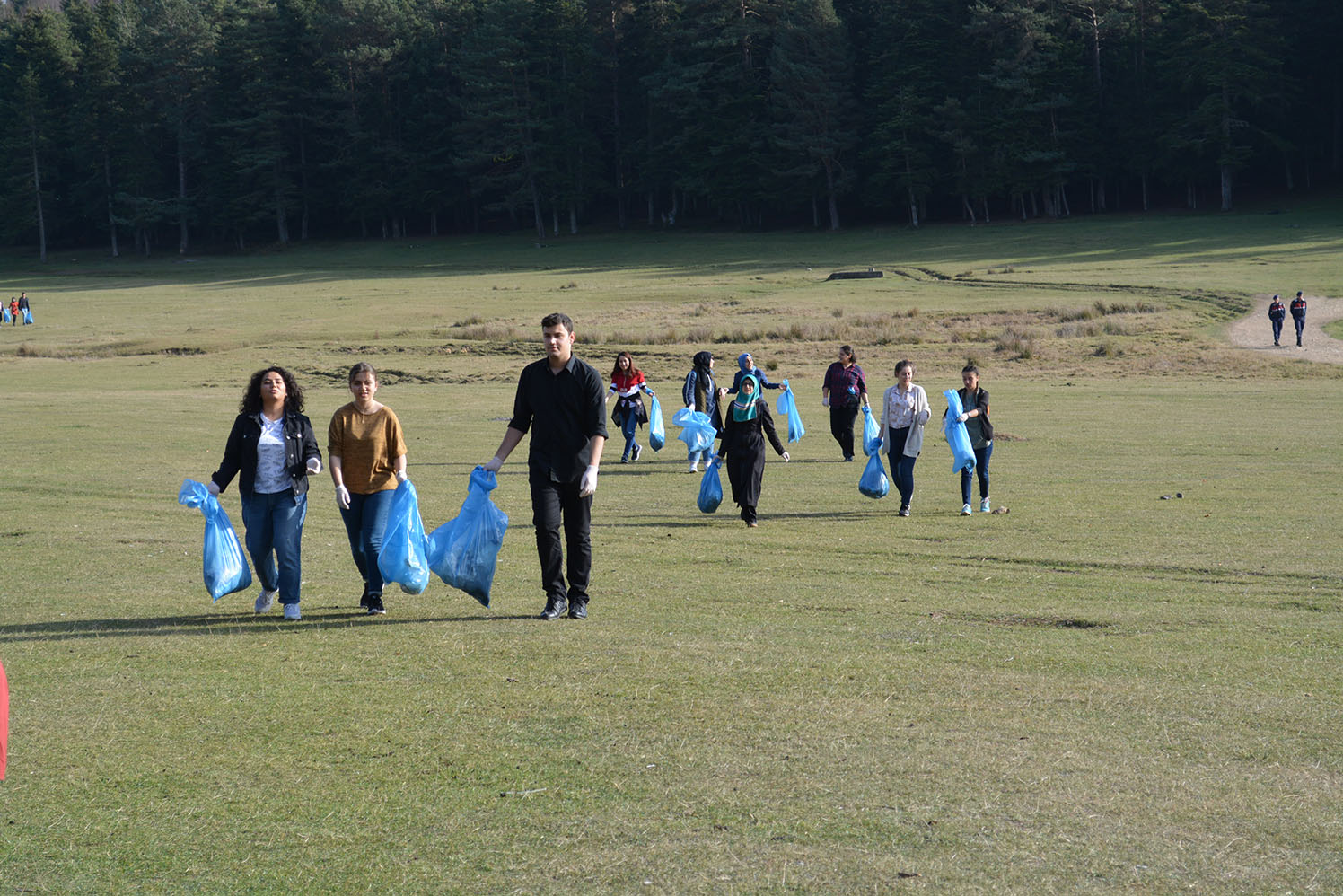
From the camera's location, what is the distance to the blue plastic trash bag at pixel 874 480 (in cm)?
1523

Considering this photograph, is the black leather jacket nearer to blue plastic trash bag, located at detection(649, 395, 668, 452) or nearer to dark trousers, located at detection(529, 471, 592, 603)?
dark trousers, located at detection(529, 471, 592, 603)

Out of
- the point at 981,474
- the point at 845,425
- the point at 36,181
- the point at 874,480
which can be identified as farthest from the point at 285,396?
the point at 36,181

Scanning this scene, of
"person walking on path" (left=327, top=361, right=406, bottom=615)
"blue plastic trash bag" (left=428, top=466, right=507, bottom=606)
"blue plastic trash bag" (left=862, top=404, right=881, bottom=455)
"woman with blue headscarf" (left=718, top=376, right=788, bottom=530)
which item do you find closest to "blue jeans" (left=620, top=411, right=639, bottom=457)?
"blue plastic trash bag" (left=862, top=404, right=881, bottom=455)

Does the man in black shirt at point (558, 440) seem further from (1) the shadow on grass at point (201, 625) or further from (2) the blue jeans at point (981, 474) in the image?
(2) the blue jeans at point (981, 474)

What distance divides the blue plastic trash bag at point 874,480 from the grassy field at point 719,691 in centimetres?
32

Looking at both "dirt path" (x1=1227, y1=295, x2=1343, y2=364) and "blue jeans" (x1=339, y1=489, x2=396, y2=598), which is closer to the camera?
"blue jeans" (x1=339, y1=489, x2=396, y2=598)

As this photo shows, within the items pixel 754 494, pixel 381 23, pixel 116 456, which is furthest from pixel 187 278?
pixel 754 494

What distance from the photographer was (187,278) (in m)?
81.1

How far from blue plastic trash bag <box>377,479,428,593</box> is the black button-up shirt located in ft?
3.20

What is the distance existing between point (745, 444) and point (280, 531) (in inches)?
255

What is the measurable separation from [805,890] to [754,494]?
393 inches

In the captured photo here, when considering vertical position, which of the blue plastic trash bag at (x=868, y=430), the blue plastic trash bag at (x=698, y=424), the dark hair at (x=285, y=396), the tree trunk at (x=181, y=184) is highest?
the tree trunk at (x=181, y=184)

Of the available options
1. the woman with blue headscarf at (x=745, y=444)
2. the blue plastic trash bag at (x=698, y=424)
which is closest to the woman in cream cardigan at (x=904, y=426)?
the woman with blue headscarf at (x=745, y=444)

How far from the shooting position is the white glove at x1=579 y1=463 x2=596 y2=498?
8.72 metres
